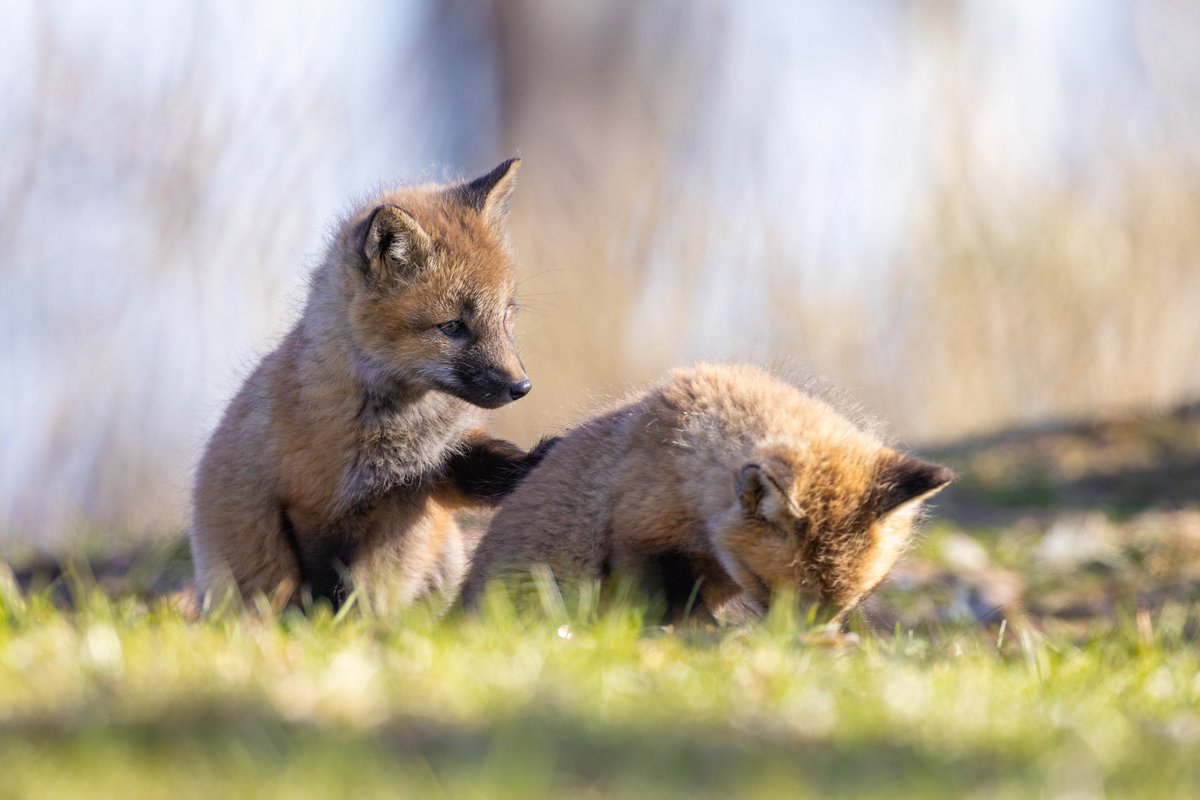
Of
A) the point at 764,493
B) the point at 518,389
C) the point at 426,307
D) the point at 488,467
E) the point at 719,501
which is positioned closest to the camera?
the point at 764,493

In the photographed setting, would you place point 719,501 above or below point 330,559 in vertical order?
above

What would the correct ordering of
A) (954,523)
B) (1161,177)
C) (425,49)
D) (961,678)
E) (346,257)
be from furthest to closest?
1. (425,49)
2. (1161,177)
3. (954,523)
4. (346,257)
5. (961,678)

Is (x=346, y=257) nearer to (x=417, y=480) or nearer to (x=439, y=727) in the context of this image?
(x=417, y=480)

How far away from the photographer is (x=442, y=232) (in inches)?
228

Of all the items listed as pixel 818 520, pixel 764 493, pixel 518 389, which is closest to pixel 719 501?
pixel 764 493

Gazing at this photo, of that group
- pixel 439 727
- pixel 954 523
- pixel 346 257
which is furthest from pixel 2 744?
pixel 954 523

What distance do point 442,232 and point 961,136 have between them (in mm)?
9480

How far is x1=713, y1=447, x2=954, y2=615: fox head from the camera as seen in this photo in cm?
496

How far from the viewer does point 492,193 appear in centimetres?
617

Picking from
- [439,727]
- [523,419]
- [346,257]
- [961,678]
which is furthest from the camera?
[523,419]

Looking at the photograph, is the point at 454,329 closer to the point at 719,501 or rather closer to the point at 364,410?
the point at 364,410

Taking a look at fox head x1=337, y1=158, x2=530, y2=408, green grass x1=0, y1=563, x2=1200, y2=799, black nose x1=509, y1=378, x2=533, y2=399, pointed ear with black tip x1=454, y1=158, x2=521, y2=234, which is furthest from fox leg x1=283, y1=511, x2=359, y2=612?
pointed ear with black tip x1=454, y1=158, x2=521, y2=234

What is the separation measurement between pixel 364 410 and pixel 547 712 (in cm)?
274

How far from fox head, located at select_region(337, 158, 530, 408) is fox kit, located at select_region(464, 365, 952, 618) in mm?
544
